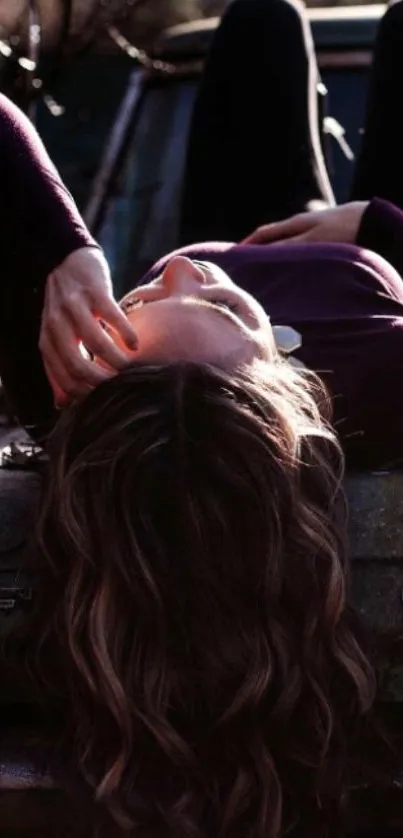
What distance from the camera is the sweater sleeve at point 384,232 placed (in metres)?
2.43

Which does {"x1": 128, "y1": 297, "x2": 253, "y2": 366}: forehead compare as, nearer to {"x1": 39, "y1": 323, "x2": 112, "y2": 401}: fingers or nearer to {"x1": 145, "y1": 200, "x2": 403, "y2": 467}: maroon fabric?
{"x1": 39, "y1": 323, "x2": 112, "y2": 401}: fingers

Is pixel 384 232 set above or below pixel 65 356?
below

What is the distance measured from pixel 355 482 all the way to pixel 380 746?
33 cm

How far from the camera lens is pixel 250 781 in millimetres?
1492

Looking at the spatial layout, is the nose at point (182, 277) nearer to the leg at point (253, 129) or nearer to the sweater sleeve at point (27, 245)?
the sweater sleeve at point (27, 245)

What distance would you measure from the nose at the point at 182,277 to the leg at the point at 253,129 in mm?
1169

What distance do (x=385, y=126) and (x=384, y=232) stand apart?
0.58m

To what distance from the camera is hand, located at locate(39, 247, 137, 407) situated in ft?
5.35

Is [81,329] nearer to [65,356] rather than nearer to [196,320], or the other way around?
[65,356]

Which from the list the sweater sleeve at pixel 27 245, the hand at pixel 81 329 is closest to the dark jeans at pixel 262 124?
the sweater sleeve at pixel 27 245

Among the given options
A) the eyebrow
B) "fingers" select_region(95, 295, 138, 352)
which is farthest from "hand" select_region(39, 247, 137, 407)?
the eyebrow

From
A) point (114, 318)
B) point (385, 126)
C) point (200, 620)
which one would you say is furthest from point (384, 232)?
point (200, 620)

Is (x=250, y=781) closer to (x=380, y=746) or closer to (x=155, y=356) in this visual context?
(x=380, y=746)

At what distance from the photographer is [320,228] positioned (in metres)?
2.55
